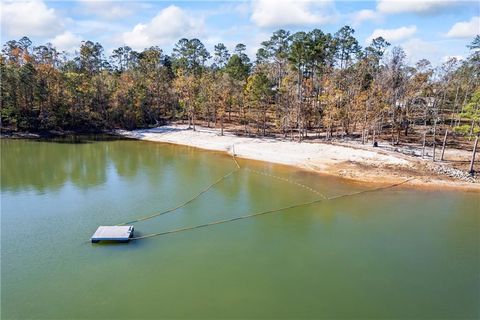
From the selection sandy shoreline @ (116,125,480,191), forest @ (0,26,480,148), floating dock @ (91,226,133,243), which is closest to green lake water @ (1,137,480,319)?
floating dock @ (91,226,133,243)

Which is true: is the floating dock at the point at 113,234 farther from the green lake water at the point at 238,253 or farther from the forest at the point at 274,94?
the forest at the point at 274,94

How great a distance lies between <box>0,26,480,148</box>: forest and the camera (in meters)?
47.2

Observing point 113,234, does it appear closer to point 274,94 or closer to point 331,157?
point 331,157

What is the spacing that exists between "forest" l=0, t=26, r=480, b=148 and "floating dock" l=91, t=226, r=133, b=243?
107 ft

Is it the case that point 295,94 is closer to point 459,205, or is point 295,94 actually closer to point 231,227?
point 459,205

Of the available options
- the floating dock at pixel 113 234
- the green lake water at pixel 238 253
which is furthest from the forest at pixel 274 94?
the floating dock at pixel 113 234

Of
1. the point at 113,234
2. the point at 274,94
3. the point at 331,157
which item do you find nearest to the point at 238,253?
the point at 113,234

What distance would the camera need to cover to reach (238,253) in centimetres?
2011

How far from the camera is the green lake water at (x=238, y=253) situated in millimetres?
15664

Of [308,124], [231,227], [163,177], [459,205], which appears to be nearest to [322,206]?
[231,227]

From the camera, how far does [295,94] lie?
2074 inches

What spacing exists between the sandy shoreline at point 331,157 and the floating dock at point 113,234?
21832 mm

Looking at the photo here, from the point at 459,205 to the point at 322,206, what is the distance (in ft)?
35.1

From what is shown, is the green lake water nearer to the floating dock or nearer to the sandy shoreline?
the floating dock
